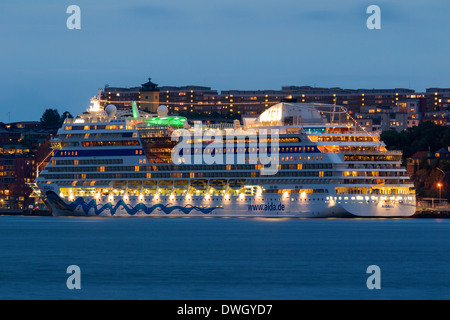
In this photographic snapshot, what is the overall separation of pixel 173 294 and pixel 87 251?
850 inches

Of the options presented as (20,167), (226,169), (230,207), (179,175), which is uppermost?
(226,169)

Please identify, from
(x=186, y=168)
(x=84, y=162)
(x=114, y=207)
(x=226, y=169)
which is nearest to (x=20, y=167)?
(x=84, y=162)

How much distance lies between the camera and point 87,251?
7050 centimetres

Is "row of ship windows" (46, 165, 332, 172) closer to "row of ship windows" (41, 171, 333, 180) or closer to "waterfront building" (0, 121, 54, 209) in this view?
"row of ship windows" (41, 171, 333, 180)

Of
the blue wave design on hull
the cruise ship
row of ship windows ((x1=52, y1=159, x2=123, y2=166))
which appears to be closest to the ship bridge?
the cruise ship

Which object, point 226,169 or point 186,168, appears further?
point 186,168

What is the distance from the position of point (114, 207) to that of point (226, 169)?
1125 cm

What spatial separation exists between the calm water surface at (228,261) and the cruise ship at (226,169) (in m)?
3.40

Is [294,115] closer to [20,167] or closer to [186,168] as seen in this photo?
[186,168]

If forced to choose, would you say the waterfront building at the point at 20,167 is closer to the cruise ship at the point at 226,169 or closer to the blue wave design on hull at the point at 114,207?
the blue wave design on hull at the point at 114,207

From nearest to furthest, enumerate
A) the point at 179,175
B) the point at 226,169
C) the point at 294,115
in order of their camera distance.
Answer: the point at 226,169
the point at 294,115
the point at 179,175

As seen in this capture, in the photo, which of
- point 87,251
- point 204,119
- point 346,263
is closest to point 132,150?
point 87,251

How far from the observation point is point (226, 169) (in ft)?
338
